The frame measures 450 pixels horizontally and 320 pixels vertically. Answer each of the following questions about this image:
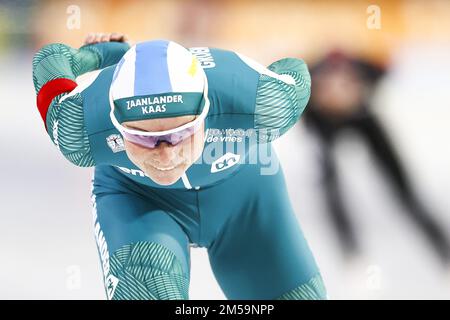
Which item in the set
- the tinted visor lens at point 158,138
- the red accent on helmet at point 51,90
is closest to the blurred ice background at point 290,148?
the red accent on helmet at point 51,90

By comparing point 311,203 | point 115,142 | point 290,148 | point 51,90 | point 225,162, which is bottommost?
point 311,203

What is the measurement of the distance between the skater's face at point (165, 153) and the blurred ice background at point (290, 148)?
4.06 feet

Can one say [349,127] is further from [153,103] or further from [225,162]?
[153,103]

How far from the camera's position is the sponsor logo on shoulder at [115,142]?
2.69 meters

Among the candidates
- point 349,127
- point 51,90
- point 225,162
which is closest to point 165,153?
point 225,162

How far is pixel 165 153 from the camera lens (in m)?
2.51

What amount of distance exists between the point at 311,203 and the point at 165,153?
5.38 feet

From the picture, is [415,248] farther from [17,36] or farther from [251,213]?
[17,36]

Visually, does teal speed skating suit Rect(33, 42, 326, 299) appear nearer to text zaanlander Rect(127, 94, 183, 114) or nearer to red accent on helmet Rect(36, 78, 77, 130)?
red accent on helmet Rect(36, 78, 77, 130)

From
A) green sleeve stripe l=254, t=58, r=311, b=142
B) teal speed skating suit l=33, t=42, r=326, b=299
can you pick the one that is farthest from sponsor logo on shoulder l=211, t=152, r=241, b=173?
green sleeve stripe l=254, t=58, r=311, b=142

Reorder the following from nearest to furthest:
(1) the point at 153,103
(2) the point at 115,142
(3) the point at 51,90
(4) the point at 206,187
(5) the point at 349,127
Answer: (1) the point at 153,103 < (2) the point at 115,142 < (3) the point at 51,90 < (4) the point at 206,187 < (5) the point at 349,127

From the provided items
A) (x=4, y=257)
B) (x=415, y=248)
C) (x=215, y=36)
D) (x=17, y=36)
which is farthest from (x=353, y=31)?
(x=4, y=257)

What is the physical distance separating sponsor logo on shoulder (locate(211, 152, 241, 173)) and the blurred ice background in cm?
97
